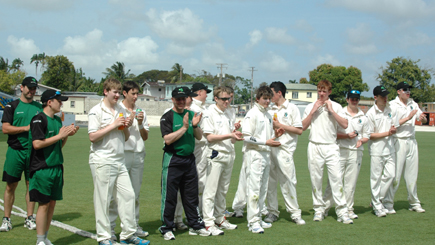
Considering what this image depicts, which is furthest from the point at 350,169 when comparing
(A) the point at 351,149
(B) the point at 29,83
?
(B) the point at 29,83

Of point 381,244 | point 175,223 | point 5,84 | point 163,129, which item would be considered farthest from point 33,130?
point 5,84

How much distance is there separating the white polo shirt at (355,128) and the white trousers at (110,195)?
3875 millimetres

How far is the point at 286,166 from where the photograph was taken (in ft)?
20.8

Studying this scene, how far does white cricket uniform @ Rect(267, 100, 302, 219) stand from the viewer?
6.33 meters

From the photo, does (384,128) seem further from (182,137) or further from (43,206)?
(43,206)

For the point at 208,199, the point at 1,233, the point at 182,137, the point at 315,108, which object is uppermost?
the point at 315,108

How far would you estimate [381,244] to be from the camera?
16.8 ft

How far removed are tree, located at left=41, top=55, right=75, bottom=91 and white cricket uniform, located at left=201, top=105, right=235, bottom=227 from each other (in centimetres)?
6553

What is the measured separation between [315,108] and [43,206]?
442cm

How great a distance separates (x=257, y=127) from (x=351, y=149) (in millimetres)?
2032

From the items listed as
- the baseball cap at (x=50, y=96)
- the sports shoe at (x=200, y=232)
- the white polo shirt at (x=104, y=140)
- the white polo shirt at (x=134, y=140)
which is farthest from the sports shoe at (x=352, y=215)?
the baseball cap at (x=50, y=96)

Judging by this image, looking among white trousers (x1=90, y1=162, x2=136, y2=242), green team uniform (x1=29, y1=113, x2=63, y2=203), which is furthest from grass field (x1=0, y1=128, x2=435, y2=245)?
green team uniform (x1=29, y1=113, x2=63, y2=203)

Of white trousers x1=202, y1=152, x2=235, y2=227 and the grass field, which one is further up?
white trousers x1=202, y1=152, x2=235, y2=227

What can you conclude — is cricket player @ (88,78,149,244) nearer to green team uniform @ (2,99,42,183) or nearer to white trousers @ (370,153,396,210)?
green team uniform @ (2,99,42,183)
